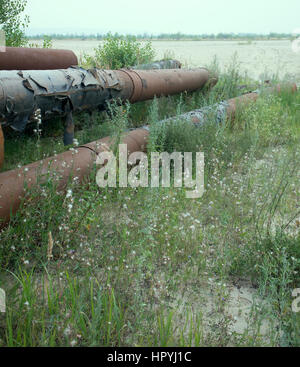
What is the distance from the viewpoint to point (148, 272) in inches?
102

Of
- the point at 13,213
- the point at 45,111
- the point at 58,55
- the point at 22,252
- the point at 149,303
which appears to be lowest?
the point at 149,303

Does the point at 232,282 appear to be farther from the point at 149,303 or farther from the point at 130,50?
the point at 130,50

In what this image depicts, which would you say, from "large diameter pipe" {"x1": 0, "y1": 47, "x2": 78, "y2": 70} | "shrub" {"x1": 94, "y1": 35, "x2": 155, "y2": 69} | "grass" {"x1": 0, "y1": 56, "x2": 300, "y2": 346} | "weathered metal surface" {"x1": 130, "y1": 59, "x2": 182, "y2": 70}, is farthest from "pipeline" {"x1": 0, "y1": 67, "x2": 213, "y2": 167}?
"shrub" {"x1": 94, "y1": 35, "x2": 155, "y2": 69}

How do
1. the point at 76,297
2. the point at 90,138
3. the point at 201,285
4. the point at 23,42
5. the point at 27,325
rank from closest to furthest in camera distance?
1. the point at 27,325
2. the point at 76,297
3. the point at 201,285
4. the point at 90,138
5. the point at 23,42

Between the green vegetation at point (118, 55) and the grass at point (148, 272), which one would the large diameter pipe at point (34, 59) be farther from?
the green vegetation at point (118, 55)

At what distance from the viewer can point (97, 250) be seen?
294 centimetres

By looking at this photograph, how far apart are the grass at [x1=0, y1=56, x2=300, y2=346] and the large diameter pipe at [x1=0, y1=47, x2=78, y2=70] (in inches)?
60.4

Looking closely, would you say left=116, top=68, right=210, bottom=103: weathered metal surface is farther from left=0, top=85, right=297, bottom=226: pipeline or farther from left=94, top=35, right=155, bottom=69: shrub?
left=94, top=35, right=155, bottom=69: shrub

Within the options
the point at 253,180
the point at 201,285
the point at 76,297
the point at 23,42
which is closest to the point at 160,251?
the point at 201,285

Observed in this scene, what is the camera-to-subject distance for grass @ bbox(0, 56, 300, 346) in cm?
206

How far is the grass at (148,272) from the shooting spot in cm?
206

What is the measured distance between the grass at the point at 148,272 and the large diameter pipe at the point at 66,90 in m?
0.82

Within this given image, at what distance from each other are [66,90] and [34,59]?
1205 millimetres

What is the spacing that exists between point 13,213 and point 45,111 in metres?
1.76
